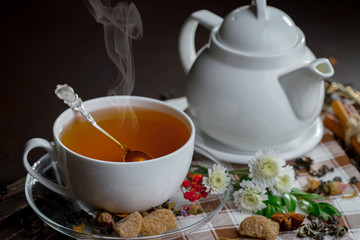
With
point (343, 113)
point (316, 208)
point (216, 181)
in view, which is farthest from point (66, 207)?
point (343, 113)

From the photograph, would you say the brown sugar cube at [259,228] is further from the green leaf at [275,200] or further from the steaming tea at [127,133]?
the steaming tea at [127,133]

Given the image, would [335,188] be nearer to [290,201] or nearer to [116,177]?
[290,201]

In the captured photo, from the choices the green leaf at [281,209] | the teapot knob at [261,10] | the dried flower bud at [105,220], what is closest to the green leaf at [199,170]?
the green leaf at [281,209]

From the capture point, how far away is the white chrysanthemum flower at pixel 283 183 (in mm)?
1186

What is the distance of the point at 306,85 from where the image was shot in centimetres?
131

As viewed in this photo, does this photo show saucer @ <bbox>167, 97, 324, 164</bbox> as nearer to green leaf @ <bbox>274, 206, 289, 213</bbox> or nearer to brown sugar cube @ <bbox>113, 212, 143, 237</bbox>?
green leaf @ <bbox>274, 206, 289, 213</bbox>

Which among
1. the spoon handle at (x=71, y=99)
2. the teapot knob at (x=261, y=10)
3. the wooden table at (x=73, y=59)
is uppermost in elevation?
the teapot knob at (x=261, y=10)

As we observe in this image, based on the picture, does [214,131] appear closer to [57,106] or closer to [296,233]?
[296,233]

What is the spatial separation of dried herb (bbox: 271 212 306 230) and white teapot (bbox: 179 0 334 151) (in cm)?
27

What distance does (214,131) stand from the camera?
1.38m

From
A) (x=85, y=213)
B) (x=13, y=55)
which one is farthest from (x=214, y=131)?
(x=13, y=55)

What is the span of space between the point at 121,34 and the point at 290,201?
0.55 metres

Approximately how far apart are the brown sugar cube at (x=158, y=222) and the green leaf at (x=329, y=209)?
14.6 inches

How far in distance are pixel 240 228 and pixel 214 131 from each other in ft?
1.12
